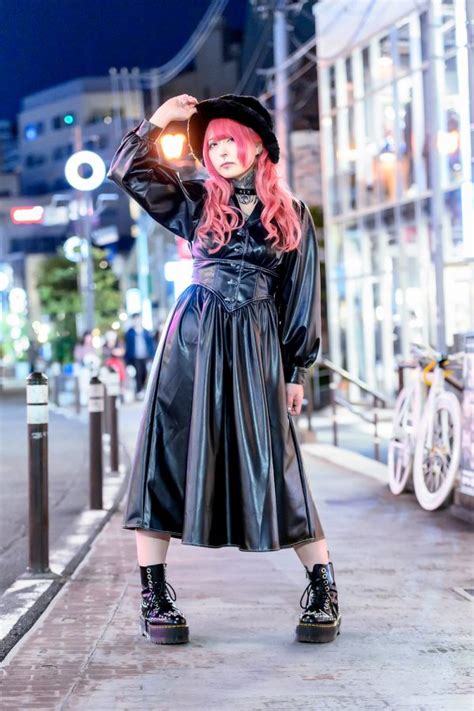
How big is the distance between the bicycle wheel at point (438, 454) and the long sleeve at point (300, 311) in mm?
3180

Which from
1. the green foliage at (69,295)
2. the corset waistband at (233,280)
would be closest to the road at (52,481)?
the corset waistband at (233,280)

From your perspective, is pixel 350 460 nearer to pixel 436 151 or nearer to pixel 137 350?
pixel 436 151

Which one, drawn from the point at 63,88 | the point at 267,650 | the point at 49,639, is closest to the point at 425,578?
the point at 267,650

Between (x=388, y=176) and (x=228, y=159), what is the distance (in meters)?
18.5

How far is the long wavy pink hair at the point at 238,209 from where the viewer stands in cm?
439

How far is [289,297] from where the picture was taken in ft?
14.9

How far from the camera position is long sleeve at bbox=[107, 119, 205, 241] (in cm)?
451

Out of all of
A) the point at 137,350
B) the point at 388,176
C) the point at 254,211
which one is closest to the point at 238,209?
the point at 254,211

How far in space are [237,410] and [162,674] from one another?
3.23 ft

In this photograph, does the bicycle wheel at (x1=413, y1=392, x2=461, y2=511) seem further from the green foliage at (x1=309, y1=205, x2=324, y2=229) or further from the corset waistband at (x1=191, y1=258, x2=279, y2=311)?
the green foliage at (x1=309, y1=205, x2=324, y2=229)

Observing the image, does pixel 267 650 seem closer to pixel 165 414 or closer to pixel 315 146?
pixel 165 414

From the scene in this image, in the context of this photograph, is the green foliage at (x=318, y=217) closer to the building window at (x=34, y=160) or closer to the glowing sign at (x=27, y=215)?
the glowing sign at (x=27, y=215)

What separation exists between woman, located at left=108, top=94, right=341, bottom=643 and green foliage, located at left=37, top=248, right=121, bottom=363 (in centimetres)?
4992

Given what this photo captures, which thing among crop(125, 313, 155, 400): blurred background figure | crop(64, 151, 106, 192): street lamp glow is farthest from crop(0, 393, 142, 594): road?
crop(64, 151, 106, 192): street lamp glow
